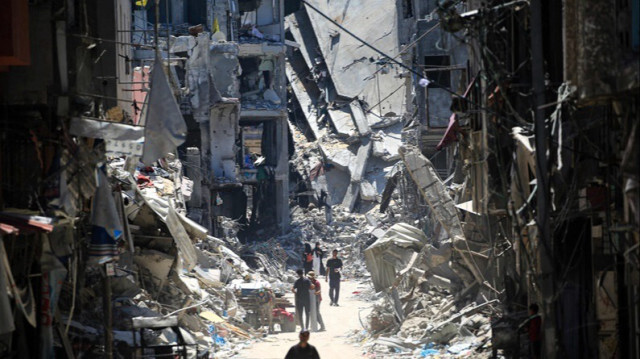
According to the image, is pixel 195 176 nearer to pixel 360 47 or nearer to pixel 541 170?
pixel 360 47

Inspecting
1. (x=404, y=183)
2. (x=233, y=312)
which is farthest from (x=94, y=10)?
(x=404, y=183)

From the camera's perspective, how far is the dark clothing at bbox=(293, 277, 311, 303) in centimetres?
2233

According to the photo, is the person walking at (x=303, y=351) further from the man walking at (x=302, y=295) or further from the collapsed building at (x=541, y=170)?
the man walking at (x=302, y=295)

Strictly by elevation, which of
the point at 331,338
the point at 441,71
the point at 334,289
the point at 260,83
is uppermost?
the point at 260,83

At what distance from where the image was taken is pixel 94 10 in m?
19.1

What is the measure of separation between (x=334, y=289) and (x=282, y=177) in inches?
736

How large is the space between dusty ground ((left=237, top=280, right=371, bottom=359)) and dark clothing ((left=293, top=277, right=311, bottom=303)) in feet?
2.68

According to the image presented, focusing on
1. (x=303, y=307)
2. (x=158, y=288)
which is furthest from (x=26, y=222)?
(x=303, y=307)

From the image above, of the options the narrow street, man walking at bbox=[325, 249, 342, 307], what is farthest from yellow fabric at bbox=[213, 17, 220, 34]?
man walking at bbox=[325, 249, 342, 307]

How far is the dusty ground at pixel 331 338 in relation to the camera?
19578 millimetres

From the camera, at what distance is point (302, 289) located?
73.7 ft

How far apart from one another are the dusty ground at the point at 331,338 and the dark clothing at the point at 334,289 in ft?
0.86

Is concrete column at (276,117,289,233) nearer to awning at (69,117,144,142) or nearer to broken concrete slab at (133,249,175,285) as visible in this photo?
broken concrete slab at (133,249,175,285)

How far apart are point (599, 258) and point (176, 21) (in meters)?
33.3
